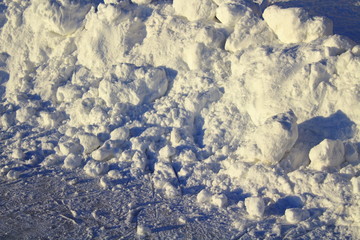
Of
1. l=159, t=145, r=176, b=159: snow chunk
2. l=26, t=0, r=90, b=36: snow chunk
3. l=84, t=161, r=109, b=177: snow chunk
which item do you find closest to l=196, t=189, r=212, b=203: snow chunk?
l=159, t=145, r=176, b=159: snow chunk

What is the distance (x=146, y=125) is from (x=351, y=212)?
2.53 m

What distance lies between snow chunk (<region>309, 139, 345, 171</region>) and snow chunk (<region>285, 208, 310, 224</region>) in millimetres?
582

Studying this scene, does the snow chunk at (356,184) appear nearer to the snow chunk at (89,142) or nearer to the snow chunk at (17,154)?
the snow chunk at (89,142)

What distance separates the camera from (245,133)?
494cm

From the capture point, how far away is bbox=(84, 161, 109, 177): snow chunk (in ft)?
15.7

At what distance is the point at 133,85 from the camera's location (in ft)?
17.9

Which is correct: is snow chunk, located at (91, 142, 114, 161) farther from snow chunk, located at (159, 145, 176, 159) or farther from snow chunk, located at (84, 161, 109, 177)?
snow chunk, located at (159, 145, 176, 159)

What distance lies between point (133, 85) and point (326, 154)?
98.7 inches

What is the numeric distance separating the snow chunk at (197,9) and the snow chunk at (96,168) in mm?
2411

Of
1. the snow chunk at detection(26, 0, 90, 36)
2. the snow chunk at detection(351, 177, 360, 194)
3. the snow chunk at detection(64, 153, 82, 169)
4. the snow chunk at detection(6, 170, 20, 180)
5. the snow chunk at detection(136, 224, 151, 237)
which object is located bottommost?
the snow chunk at detection(6, 170, 20, 180)

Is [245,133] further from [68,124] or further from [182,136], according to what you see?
[68,124]

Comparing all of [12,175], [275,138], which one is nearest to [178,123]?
[275,138]

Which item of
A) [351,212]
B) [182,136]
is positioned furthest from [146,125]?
[351,212]

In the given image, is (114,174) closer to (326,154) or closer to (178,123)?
(178,123)
